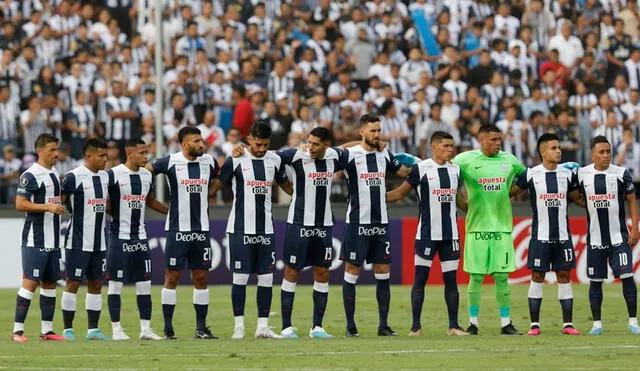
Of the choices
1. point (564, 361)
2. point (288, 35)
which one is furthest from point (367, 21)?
point (564, 361)

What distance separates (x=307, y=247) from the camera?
1716 cm

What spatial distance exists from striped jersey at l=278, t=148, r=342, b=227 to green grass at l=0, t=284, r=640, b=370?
137 centimetres

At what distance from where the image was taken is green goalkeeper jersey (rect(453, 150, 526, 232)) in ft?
57.0

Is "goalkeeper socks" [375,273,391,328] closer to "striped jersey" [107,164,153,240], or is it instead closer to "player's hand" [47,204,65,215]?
"striped jersey" [107,164,153,240]

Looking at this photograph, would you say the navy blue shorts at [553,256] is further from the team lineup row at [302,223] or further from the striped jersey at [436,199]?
the striped jersey at [436,199]

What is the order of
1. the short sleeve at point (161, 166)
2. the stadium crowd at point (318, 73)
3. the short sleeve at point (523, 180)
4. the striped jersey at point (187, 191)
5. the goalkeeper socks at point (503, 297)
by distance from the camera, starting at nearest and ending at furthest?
the striped jersey at point (187, 191) → the short sleeve at point (161, 166) → the goalkeeper socks at point (503, 297) → the short sleeve at point (523, 180) → the stadium crowd at point (318, 73)

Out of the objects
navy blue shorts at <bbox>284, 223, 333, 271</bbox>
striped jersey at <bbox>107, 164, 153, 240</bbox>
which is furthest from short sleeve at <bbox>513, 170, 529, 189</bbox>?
striped jersey at <bbox>107, 164, 153, 240</bbox>

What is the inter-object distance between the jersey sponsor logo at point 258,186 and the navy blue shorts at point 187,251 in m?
0.74

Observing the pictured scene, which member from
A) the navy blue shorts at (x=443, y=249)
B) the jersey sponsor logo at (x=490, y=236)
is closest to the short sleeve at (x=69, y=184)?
the navy blue shorts at (x=443, y=249)

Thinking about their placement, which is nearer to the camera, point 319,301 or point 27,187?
point 27,187

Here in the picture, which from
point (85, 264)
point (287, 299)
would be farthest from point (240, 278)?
point (85, 264)

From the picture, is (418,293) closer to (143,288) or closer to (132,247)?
(143,288)

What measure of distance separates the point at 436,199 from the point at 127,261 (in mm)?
3579

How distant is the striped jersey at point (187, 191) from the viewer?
17.0 m
